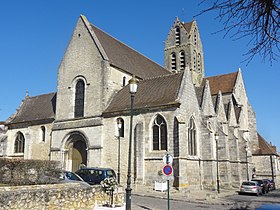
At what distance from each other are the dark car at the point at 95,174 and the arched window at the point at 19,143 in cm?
1560

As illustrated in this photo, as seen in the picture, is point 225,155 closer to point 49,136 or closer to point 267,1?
point 49,136

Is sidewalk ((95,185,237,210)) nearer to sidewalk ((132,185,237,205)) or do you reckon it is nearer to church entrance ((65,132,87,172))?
sidewalk ((132,185,237,205))

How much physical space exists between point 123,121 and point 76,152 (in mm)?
5856

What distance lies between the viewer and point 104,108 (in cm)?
2502

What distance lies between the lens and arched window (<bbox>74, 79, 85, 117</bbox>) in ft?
88.3

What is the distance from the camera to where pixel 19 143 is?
30.7m

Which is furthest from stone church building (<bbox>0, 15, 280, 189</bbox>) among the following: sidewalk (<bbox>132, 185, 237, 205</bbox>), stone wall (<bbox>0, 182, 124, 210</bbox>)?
stone wall (<bbox>0, 182, 124, 210</bbox>)

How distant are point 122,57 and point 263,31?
26.1 meters

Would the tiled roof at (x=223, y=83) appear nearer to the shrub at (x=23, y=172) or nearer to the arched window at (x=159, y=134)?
the arched window at (x=159, y=134)

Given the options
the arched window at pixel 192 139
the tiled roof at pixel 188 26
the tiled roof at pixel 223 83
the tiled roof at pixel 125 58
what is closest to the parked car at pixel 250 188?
the arched window at pixel 192 139

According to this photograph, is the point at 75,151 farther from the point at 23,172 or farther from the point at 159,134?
the point at 23,172

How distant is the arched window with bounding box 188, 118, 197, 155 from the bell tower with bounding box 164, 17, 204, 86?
21.1m

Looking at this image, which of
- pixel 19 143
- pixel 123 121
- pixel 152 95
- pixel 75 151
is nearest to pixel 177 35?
pixel 152 95

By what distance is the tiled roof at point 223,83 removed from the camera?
1566 inches
